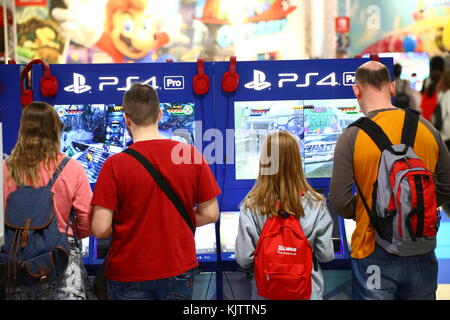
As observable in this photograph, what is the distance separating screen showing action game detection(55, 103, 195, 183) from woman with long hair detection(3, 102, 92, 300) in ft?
2.76

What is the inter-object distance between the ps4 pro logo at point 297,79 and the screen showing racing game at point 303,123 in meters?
0.11

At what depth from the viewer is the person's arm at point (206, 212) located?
2.34 m

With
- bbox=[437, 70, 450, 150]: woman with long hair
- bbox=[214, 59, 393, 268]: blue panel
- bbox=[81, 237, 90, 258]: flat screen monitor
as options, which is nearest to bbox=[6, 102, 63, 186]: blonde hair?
bbox=[81, 237, 90, 258]: flat screen monitor

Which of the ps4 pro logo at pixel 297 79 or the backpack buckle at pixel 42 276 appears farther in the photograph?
the ps4 pro logo at pixel 297 79

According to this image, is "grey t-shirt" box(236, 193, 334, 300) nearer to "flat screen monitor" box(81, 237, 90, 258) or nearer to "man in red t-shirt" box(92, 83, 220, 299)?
"man in red t-shirt" box(92, 83, 220, 299)

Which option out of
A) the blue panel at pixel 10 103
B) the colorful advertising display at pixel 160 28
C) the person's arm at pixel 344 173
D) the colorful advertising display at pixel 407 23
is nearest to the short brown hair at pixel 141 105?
the person's arm at pixel 344 173

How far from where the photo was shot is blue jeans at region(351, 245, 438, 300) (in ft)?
7.52

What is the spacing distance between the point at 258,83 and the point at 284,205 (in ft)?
3.66

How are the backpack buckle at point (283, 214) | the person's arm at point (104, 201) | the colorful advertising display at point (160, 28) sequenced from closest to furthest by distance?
the person's arm at point (104, 201)
the backpack buckle at point (283, 214)
the colorful advertising display at point (160, 28)

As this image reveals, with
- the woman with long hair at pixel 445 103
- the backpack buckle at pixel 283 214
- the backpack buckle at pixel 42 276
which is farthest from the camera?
the woman with long hair at pixel 445 103

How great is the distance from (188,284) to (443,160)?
1.30 m

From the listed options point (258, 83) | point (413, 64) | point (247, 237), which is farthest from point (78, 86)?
point (413, 64)

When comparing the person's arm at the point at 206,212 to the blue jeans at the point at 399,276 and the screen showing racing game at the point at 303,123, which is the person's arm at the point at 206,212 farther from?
the screen showing racing game at the point at 303,123

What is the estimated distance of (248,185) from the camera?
11.0ft
